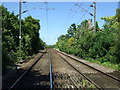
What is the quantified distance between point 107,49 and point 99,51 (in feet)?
3.05

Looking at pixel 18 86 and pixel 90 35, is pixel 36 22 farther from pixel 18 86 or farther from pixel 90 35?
pixel 18 86

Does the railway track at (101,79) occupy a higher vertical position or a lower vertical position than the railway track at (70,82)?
lower

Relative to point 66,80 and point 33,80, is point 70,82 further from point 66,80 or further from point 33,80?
point 33,80

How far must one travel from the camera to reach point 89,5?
23391 mm

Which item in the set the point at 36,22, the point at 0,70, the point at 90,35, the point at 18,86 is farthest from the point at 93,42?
the point at 36,22

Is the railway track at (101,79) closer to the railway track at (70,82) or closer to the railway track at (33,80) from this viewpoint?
the railway track at (70,82)

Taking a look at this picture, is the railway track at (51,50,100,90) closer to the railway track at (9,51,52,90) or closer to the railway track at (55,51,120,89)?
the railway track at (55,51,120,89)

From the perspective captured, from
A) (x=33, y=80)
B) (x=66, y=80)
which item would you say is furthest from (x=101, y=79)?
(x=33, y=80)

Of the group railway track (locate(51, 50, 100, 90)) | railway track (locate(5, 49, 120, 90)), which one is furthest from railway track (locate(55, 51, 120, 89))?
railway track (locate(51, 50, 100, 90))

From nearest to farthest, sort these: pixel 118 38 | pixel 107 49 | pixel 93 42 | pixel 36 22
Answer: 1. pixel 118 38
2. pixel 107 49
3. pixel 93 42
4. pixel 36 22

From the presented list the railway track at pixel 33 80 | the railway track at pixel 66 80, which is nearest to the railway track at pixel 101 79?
the railway track at pixel 66 80

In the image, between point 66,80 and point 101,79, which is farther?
point 101,79

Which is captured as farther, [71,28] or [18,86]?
[71,28]

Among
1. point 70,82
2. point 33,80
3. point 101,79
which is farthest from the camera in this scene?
point 101,79
